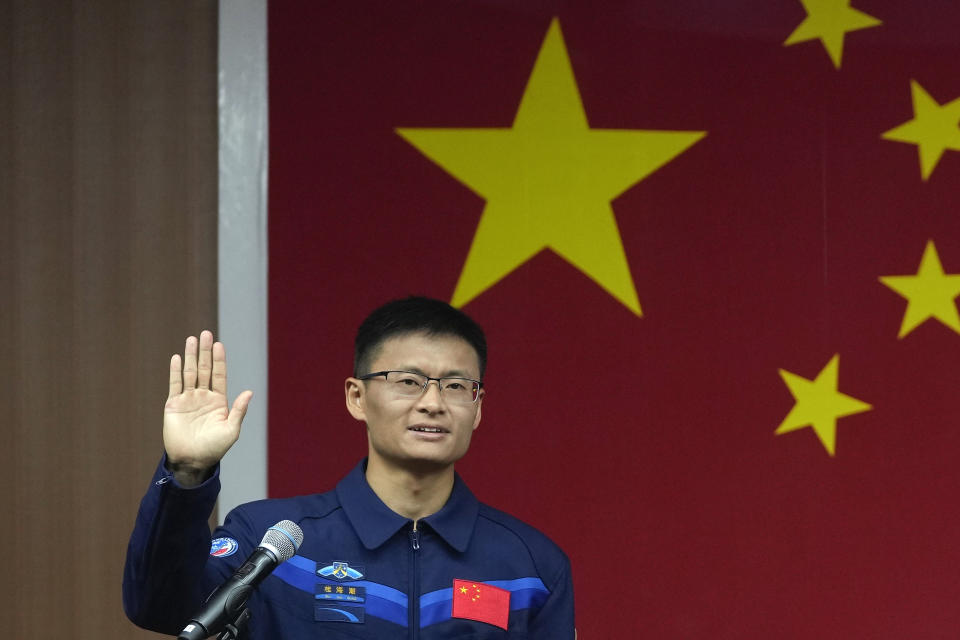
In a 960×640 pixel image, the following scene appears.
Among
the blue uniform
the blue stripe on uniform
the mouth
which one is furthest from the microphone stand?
the mouth

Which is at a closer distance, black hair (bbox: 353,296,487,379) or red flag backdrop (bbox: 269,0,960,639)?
black hair (bbox: 353,296,487,379)

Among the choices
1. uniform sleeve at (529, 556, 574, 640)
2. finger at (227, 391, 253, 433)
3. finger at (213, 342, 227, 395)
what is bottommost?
uniform sleeve at (529, 556, 574, 640)

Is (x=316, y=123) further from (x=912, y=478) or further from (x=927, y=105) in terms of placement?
(x=912, y=478)

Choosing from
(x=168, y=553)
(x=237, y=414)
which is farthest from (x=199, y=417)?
(x=168, y=553)

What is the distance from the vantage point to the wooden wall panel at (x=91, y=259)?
107 inches

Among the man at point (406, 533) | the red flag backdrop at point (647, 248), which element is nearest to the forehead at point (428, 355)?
the man at point (406, 533)

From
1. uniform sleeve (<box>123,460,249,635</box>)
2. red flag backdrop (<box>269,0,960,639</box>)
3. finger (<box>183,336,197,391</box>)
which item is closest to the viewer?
uniform sleeve (<box>123,460,249,635</box>)

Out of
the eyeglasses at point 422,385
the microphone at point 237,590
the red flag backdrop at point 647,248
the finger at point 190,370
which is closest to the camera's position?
the microphone at point 237,590

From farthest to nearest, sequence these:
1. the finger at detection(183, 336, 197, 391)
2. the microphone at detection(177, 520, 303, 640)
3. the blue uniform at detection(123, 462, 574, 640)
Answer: the blue uniform at detection(123, 462, 574, 640) → the finger at detection(183, 336, 197, 391) → the microphone at detection(177, 520, 303, 640)

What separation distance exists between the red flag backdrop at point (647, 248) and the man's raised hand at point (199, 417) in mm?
1125

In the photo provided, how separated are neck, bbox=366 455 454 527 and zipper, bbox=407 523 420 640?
4 cm

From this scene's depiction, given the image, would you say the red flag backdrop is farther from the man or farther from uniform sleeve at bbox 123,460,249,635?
uniform sleeve at bbox 123,460,249,635

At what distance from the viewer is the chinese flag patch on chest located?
5.75 ft

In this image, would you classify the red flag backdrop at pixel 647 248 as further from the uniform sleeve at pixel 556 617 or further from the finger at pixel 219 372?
the finger at pixel 219 372
